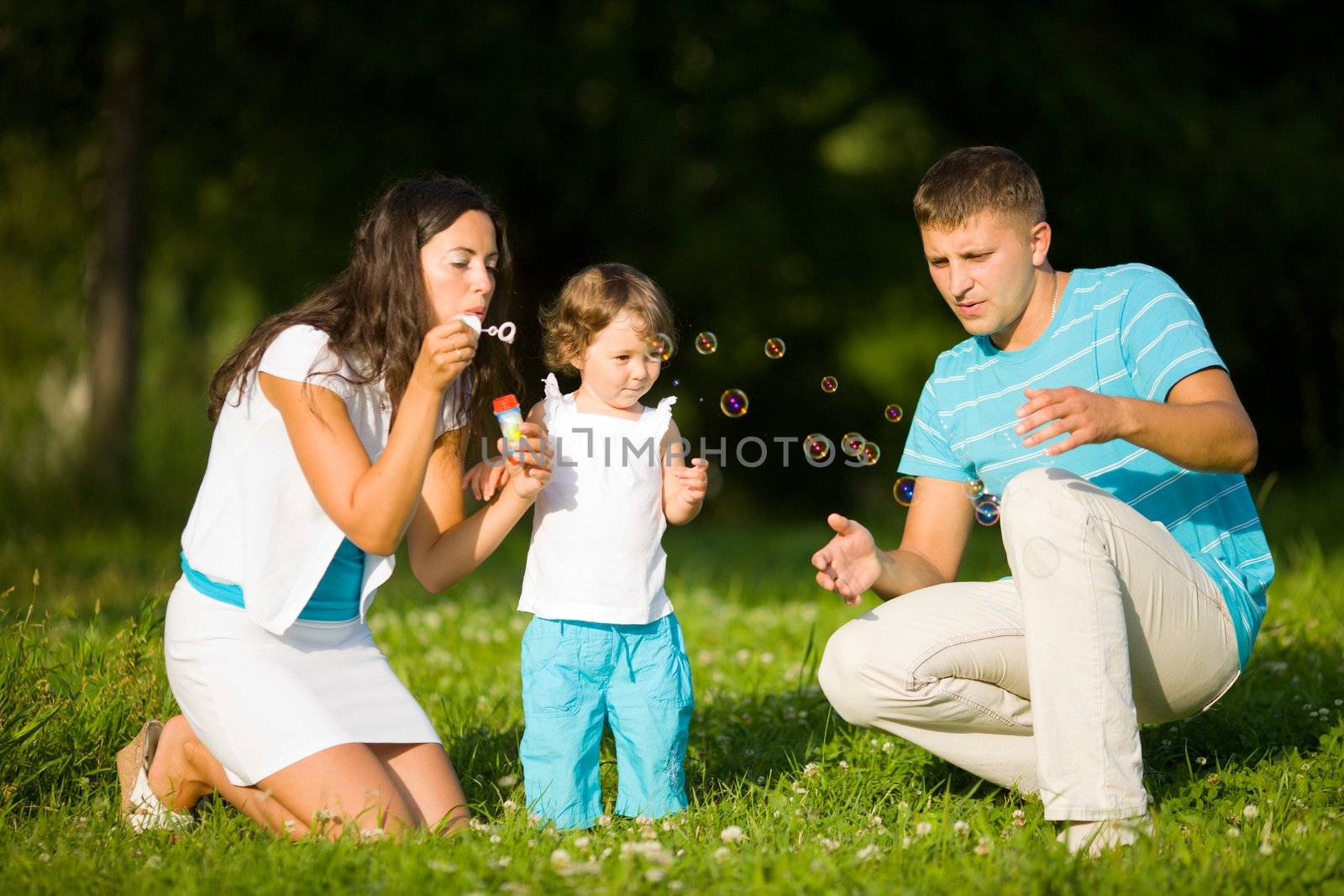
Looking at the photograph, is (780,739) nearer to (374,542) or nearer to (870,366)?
(374,542)

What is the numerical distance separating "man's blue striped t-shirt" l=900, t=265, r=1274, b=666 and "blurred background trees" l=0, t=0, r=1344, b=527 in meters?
5.64

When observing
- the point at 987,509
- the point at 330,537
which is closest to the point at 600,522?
the point at 330,537

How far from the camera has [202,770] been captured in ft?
10.0

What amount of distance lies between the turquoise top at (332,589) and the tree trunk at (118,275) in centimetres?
700

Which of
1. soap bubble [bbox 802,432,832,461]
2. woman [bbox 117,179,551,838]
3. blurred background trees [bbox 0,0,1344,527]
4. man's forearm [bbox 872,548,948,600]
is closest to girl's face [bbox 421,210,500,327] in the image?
woman [bbox 117,179,551,838]

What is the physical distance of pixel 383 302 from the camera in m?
3.10

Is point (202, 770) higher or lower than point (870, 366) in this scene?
lower

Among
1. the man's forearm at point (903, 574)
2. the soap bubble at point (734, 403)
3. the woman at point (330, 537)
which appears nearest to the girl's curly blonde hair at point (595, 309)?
the woman at point (330, 537)

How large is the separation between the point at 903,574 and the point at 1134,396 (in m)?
0.64

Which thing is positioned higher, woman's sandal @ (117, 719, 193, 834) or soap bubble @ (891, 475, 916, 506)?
soap bubble @ (891, 475, 916, 506)

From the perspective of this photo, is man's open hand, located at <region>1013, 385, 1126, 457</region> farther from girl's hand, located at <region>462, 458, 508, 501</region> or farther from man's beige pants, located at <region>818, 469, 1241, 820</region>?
girl's hand, located at <region>462, 458, 508, 501</region>

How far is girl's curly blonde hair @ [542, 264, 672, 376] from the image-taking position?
3.11m

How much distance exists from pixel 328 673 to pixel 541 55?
304 inches

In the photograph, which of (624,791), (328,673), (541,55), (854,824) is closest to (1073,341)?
(854,824)
